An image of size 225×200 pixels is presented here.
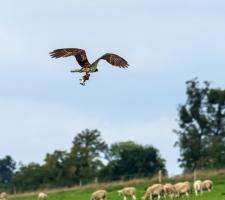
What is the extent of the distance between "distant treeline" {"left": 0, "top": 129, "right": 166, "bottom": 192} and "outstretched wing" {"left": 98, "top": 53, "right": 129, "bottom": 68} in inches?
2950

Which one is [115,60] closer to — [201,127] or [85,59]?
[85,59]

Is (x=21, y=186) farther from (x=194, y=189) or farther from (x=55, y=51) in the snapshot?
(x=55, y=51)

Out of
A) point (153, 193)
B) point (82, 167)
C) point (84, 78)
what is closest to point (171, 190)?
point (153, 193)

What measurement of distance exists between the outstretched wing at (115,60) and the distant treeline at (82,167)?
246 feet

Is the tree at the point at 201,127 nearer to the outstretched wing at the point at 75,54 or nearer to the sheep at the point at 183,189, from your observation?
the sheep at the point at 183,189

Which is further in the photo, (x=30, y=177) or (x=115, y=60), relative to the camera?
(x=30, y=177)

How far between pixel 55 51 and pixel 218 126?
80.1 meters

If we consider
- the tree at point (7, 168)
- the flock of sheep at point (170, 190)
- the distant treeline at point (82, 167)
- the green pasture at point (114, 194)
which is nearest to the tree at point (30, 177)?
the distant treeline at point (82, 167)

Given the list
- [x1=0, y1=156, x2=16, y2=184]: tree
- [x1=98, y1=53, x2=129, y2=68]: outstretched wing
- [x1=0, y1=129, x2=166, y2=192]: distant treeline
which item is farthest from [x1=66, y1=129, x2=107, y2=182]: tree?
[x1=98, y1=53, x2=129, y2=68]: outstretched wing

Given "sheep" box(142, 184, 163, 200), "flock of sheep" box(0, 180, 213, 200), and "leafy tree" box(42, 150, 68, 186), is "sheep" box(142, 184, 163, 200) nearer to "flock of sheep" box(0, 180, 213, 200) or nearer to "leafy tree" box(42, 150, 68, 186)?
"flock of sheep" box(0, 180, 213, 200)

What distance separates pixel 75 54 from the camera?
17.5 m

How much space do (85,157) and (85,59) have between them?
8621cm

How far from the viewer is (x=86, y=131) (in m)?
112

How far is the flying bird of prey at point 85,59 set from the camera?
1691cm
